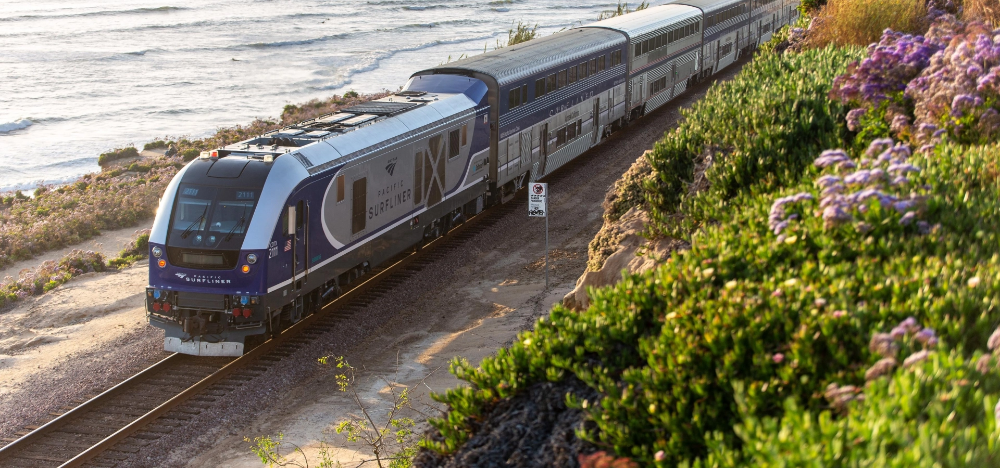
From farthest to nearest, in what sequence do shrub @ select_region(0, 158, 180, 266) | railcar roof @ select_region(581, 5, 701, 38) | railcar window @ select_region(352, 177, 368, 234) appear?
1. railcar roof @ select_region(581, 5, 701, 38)
2. shrub @ select_region(0, 158, 180, 266)
3. railcar window @ select_region(352, 177, 368, 234)

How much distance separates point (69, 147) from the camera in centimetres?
5516

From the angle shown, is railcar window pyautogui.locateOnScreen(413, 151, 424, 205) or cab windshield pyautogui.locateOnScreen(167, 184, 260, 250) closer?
cab windshield pyautogui.locateOnScreen(167, 184, 260, 250)

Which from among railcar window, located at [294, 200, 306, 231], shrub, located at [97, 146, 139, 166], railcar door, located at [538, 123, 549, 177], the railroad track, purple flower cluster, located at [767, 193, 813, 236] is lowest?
shrub, located at [97, 146, 139, 166]

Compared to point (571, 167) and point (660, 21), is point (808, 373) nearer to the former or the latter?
point (571, 167)

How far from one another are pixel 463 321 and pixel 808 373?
1165 cm

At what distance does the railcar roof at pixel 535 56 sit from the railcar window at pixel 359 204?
640cm

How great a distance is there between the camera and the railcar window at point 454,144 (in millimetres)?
20891

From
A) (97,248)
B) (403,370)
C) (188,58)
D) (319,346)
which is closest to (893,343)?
(403,370)

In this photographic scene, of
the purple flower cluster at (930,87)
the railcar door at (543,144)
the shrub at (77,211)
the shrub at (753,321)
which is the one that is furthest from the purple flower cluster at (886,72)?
the shrub at (77,211)

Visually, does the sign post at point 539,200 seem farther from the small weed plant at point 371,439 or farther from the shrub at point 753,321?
the shrub at point 753,321

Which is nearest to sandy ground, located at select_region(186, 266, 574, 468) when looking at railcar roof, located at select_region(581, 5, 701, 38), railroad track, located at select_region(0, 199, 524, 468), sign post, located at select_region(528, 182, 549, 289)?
railroad track, located at select_region(0, 199, 524, 468)

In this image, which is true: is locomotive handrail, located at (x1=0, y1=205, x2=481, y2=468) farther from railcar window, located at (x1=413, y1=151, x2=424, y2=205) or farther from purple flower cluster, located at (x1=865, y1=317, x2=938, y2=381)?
purple flower cluster, located at (x1=865, y1=317, x2=938, y2=381)

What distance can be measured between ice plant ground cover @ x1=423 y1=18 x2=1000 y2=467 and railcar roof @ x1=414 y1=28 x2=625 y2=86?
45.3 ft

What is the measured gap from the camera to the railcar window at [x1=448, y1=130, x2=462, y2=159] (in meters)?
20.9
